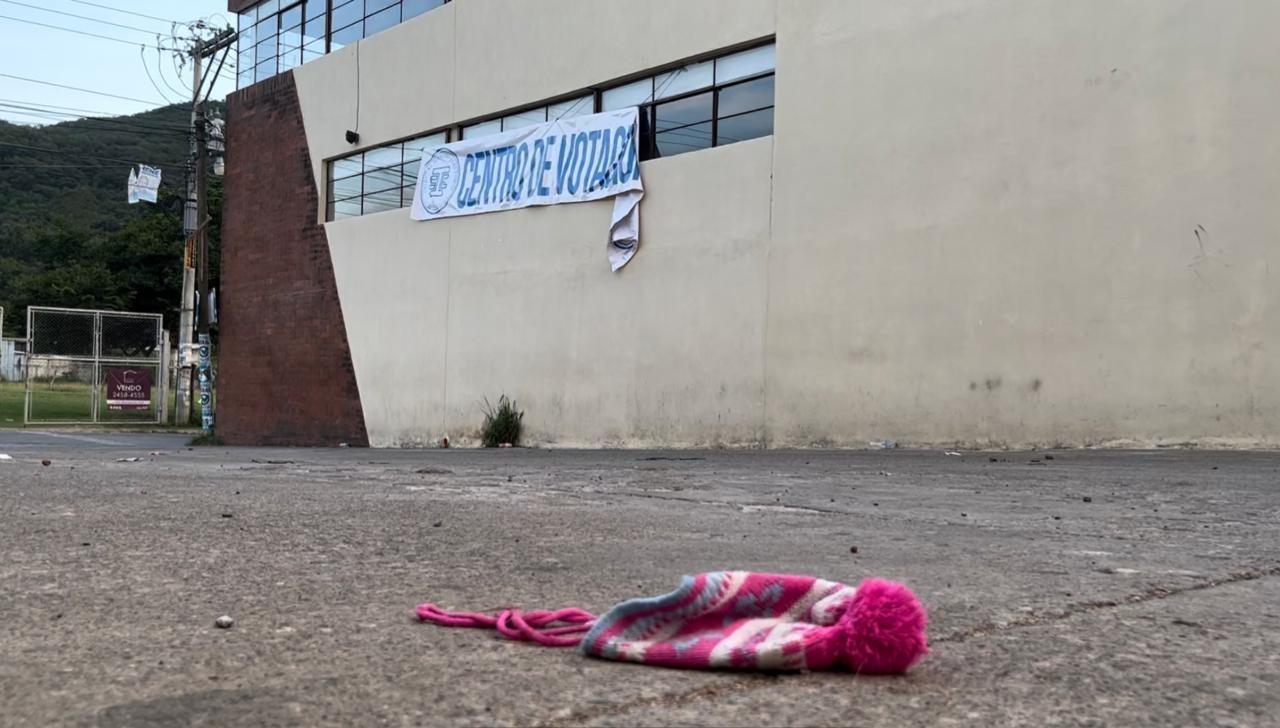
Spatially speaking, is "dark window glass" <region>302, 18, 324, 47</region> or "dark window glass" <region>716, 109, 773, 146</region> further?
"dark window glass" <region>302, 18, 324, 47</region>

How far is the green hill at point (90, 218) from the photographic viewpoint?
4434 cm

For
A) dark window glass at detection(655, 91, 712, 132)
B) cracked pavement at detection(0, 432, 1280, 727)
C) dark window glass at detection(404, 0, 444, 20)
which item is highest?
dark window glass at detection(404, 0, 444, 20)

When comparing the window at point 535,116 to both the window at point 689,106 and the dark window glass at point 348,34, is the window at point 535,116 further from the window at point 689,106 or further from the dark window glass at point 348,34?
the dark window glass at point 348,34

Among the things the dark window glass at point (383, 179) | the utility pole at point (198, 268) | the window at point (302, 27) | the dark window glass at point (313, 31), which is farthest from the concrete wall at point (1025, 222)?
the utility pole at point (198, 268)

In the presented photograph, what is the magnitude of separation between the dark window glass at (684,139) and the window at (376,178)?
505cm

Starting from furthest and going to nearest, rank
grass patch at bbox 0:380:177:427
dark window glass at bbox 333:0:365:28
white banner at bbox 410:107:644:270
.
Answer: grass patch at bbox 0:380:177:427
dark window glass at bbox 333:0:365:28
white banner at bbox 410:107:644:270

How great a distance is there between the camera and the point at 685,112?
13594mm

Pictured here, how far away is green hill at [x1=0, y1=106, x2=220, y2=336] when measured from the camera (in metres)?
44.3

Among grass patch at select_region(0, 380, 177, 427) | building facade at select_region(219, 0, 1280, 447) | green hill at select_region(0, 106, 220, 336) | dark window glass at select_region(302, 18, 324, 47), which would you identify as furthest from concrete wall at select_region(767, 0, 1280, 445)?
green hill at select_region(0, 106, 220, 336)

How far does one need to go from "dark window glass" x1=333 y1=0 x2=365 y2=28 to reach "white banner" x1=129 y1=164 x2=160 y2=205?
1372 centimetres

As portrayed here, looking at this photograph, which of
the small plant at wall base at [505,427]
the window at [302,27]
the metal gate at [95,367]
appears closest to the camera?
the small plant at wall base at [505,427]

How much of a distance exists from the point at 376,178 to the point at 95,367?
32.4ft

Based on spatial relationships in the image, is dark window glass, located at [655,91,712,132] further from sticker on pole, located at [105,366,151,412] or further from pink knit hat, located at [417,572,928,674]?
sticker on pole, located at [105,366,151,412]

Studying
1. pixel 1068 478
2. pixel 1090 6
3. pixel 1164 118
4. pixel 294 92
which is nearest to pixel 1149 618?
pixel 1068 478
